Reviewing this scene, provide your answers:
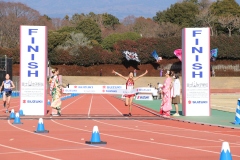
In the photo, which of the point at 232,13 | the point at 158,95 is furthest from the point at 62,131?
the point at 232,13

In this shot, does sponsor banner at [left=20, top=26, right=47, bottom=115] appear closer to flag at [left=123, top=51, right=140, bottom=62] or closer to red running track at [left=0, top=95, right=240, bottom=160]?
red running track at [left=0, top=95, right=240, bottom=160]

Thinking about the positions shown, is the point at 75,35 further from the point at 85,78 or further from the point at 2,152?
the point at 2,152

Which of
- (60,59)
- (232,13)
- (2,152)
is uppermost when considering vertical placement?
(232,13)

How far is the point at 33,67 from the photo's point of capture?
86.4ft

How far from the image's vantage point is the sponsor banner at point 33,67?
26328 mm

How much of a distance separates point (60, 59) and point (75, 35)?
26.1 ft

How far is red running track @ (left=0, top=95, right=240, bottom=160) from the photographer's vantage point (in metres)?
12.7

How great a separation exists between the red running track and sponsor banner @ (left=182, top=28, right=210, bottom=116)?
13.5 feet

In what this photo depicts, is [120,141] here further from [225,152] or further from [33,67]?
[33,67]

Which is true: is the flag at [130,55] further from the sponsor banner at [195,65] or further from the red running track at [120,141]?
the red running track at [120,141]

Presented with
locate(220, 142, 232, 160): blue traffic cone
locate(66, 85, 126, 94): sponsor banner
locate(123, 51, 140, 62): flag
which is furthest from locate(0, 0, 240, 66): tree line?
locate(220, 142, 232, 160): blue traffic cone

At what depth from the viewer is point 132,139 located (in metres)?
16.1

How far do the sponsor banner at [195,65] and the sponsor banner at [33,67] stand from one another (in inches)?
255

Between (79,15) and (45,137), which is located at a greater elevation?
(79,15)
